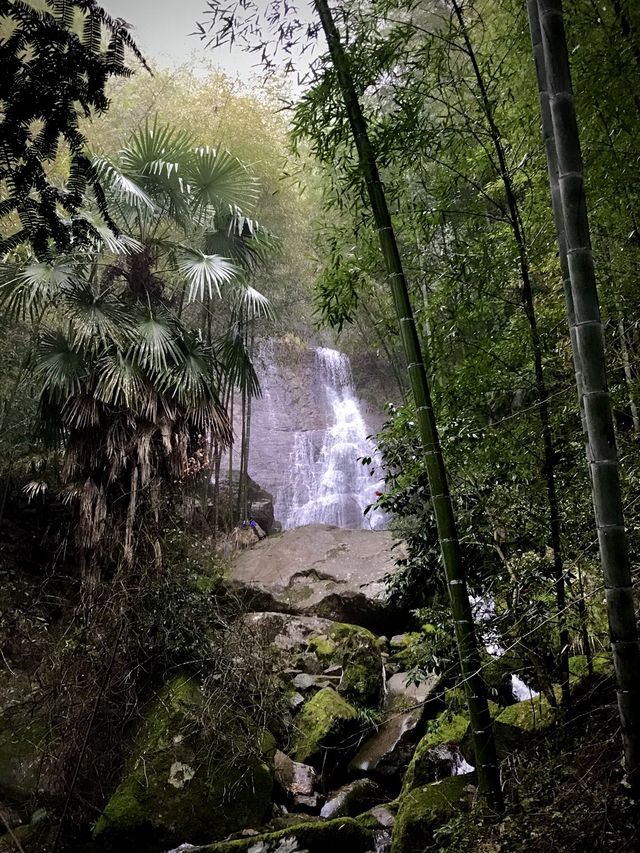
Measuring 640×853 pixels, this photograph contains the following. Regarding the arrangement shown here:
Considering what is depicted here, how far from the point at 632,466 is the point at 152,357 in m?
4.41

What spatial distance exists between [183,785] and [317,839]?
1142mm

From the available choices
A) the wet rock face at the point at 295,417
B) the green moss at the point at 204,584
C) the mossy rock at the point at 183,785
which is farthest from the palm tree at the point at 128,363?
the wet rock face at the point at 295,417

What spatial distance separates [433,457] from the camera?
230 cm

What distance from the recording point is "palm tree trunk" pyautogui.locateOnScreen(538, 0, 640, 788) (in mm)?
1523

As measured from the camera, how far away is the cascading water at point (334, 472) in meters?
11.9

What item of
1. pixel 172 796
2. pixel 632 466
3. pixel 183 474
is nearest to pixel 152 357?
pixel 183 474

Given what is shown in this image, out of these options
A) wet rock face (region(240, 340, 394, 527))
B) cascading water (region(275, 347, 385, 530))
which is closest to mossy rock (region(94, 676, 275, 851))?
cascading water (region(275, 347, 385, 530))

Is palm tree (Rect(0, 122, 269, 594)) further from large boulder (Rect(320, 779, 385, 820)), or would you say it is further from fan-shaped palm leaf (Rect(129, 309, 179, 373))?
large boulder (Rect(320, 779, 385, 820))

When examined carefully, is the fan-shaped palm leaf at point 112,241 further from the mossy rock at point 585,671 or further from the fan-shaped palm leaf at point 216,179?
the mossy rock at point 585,671

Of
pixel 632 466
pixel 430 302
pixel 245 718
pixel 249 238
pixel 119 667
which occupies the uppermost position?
pixel 249 238

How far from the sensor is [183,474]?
5.77 m

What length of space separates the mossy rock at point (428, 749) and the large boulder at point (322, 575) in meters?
2.38

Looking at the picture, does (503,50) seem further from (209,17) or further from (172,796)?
(172,796)

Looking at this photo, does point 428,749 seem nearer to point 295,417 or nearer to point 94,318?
point 94,318
